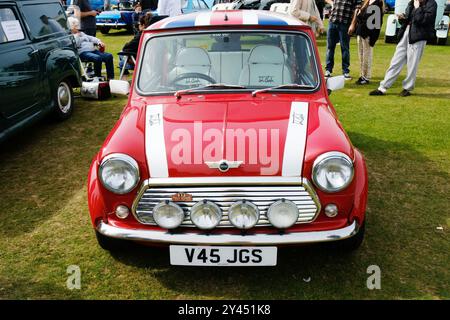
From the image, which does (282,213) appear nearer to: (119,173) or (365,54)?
(119,173)

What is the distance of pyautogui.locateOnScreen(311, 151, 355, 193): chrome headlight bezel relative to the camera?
2674 millimetres

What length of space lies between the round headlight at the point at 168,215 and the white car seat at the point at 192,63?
1357 mm

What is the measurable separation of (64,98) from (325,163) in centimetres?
503

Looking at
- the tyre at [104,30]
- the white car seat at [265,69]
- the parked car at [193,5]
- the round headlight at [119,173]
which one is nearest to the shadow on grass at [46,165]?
the round headlight at [119,173]

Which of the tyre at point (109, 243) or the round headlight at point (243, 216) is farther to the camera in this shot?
the tyre at point (109, 243)

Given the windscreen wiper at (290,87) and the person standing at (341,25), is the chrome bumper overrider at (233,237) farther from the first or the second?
the person standing at (341,25)

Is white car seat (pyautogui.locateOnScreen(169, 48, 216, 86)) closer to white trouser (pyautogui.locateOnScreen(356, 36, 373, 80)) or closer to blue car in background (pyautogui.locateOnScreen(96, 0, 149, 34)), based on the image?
white trouser (pyautogui.locateOnScreen(356, 36, 373, 80))

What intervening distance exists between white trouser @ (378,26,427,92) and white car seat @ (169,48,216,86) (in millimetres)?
4764

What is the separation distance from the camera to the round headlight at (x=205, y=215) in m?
2.63

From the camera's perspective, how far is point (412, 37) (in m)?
7.01

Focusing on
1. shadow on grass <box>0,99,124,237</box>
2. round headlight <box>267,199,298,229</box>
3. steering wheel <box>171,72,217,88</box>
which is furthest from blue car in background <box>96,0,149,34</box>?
round headlight <box>267,199,298,229</box>

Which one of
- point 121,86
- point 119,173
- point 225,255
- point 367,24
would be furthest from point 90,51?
point 225,255

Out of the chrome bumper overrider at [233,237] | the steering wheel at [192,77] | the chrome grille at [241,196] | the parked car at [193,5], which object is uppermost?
the steering wheel at [192,77]
